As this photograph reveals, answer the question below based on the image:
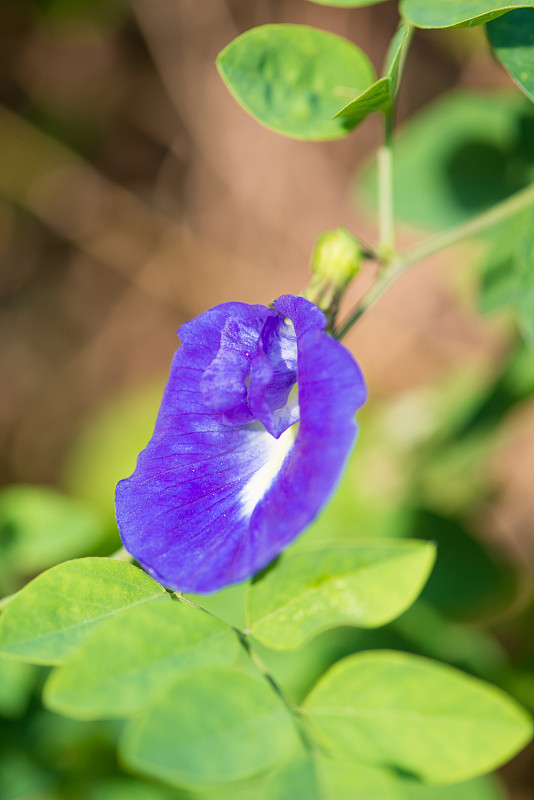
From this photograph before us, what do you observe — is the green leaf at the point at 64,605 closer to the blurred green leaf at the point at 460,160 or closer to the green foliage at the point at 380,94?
the green foliage at the point at 380,94

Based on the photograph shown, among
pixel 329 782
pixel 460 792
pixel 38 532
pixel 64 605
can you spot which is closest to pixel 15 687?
pixel 38 532

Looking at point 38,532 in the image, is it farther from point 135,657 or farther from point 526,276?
point 526,276

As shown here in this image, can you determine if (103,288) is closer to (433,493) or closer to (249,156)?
(249,156)

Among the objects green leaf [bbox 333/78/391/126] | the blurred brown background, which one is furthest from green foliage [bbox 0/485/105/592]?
the blurred brown background

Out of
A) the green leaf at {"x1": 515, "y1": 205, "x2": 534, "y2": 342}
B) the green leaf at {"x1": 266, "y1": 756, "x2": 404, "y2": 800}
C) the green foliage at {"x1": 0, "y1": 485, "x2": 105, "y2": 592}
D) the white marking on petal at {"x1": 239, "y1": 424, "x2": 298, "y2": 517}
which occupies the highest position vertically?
the green leaf at {"x1": 515, "y1": 205, "x2": 534, "y2": 342}

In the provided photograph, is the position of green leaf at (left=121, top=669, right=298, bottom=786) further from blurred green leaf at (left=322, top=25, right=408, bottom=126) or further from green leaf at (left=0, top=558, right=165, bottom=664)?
blurred green leaf at (left=322, top=25, right=408, bottom=126)

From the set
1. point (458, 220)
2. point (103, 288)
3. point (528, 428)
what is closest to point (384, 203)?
point (458, 220)
